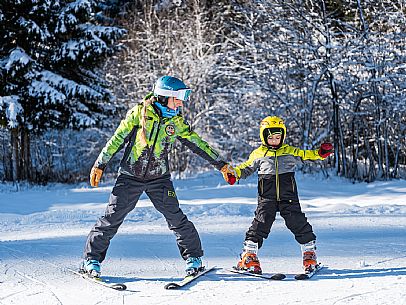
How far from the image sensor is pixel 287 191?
4.48m

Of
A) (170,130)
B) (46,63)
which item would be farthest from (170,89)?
(46,63)

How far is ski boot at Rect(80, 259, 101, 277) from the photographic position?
4.26 m

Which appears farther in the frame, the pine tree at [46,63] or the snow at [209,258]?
the pine tree at [46,63]

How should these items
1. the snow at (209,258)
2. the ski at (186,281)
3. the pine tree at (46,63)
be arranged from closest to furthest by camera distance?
the snow at (209,258)
the ski at (186,281)
the pine tree at (46,63)

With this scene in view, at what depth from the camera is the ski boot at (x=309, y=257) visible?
14.2 ft

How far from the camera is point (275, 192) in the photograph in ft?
14.7

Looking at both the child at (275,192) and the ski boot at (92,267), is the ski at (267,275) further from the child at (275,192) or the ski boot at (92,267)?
the ski boot at (92,267)

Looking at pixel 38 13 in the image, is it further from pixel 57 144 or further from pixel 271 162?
pixel 271 162

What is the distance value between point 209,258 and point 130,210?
0.98 metres

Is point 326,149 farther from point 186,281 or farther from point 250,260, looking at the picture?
point 186,281

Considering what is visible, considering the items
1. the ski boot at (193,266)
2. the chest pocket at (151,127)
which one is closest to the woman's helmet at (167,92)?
the chest pocket at (151,127)

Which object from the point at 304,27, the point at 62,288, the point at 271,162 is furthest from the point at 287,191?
the point at 304,27

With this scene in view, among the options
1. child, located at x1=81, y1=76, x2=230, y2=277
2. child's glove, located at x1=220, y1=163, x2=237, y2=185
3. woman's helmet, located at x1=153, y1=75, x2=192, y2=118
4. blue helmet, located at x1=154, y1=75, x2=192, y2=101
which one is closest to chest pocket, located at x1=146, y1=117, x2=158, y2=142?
child, located at x1=81, y1=76, x2=230, y2=277

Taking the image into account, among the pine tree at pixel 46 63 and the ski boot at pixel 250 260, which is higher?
the pine tree at pixel 46 63
